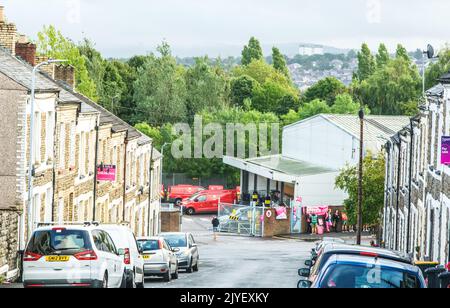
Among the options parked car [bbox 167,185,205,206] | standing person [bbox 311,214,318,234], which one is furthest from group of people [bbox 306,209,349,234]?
parked car [bbox 167,185,205,206]

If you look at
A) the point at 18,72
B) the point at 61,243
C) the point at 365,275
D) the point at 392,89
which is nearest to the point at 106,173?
the point at 18,72

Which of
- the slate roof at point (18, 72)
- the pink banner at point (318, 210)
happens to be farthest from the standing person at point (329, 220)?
the slate roof at point (18, 72)

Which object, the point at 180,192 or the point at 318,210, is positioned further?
the point at 180,192

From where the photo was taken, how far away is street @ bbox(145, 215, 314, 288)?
33.3 meters

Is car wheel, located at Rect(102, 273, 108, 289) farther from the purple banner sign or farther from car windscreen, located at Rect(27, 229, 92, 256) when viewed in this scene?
the purple banner sign

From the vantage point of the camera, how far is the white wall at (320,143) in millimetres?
80688

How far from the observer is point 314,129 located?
279 ft

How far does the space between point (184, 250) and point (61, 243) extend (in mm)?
18228

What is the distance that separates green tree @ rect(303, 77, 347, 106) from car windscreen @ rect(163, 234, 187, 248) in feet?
290

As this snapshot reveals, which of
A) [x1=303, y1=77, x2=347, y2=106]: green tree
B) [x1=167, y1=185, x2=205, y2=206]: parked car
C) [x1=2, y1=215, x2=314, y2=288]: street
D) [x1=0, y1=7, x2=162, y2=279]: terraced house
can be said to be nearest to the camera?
[x1=0, y1=7, x2=162, y2=279]: terraced house

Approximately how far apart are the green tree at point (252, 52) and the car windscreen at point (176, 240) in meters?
129

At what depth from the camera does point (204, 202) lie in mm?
93500

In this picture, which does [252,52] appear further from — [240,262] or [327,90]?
[240,262]

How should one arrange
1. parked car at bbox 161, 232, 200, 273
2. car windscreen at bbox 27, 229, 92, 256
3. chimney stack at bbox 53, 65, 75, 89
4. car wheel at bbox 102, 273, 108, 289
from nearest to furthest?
car windscreen at bbox 27, 229, 92, 256 < car wheel at bbox 102, 273, 108, 289 < parked car at bbox 161, 232, 200, 273 < chimney stack at bbox 53, 65, 75, 89
